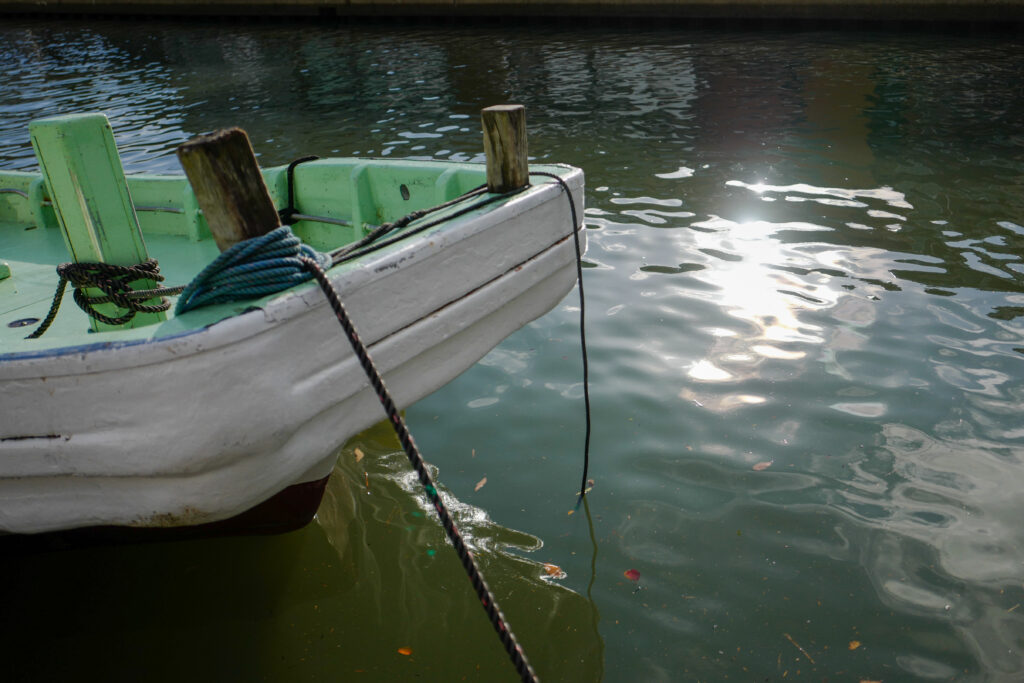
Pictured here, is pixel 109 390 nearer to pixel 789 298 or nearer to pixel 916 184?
pixel 789 298

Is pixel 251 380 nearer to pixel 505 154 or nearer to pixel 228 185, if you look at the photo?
pixel 228 185

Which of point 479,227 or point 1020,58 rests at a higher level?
point 479,227

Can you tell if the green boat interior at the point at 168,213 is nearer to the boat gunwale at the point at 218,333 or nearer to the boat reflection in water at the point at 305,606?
the boat gunwale at the point at 218,333

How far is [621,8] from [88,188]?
16.5m

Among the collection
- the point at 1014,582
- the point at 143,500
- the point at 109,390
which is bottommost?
the point at 1014,582

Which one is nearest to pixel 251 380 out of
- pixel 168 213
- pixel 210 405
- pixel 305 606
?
pixel 210 405

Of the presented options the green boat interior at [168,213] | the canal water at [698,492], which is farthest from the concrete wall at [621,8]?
the green boat interior at [168,213]

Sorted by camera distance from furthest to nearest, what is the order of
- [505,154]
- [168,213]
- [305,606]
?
[168,213], [505,154], [305,606]

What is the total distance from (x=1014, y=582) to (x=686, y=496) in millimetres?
1255

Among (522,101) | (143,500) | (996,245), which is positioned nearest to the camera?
(143,500)

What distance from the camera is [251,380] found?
224 centimetres

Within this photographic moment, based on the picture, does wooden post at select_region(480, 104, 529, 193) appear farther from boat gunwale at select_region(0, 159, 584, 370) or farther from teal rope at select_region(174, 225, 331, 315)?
teal rope at select_region(174, 225, 331, 315)

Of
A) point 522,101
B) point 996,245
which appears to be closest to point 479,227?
point 996,245

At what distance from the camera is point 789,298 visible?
16.3ft
